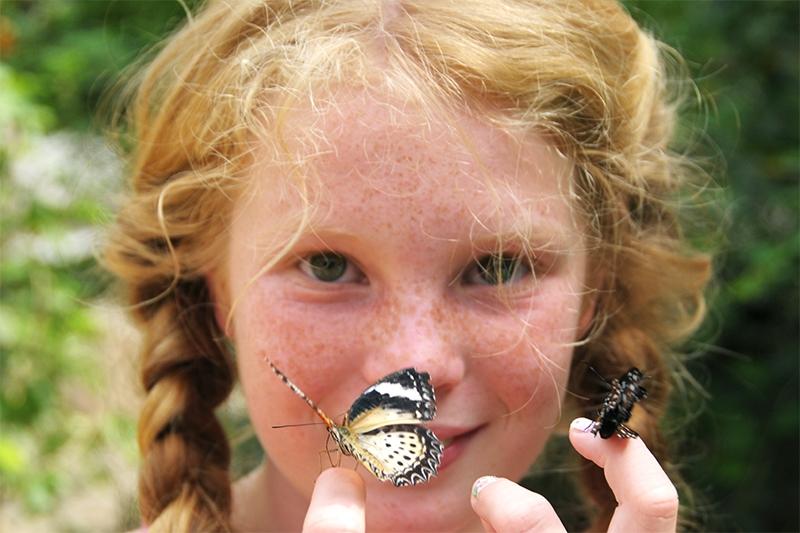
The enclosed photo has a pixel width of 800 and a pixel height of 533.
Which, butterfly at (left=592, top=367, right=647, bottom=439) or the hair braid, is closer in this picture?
butterfly at (left=592, top=367, right=647, bottom=439)

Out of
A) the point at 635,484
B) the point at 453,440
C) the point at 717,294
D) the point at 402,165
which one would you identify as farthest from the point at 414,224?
the point at 717,294

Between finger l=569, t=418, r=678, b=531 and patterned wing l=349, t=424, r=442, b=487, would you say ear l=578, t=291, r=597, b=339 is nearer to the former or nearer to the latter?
finger l=569, t=418, r=678, b=531

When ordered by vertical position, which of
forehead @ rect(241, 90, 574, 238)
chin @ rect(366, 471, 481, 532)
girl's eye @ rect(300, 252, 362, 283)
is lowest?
chin @ rect(366, 471, 481, 532)

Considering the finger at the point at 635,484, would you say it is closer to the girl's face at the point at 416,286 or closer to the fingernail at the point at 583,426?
the fingernail at the point at 583,426

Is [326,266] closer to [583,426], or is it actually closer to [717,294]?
[583,426]

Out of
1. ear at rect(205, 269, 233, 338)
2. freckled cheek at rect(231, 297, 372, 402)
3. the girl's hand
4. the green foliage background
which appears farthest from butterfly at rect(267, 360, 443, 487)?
the green foliage background

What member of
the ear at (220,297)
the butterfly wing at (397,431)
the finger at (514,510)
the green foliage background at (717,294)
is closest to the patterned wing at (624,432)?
the finger at (514,510)

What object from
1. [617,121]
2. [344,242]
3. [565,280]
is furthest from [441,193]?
[617,121]
